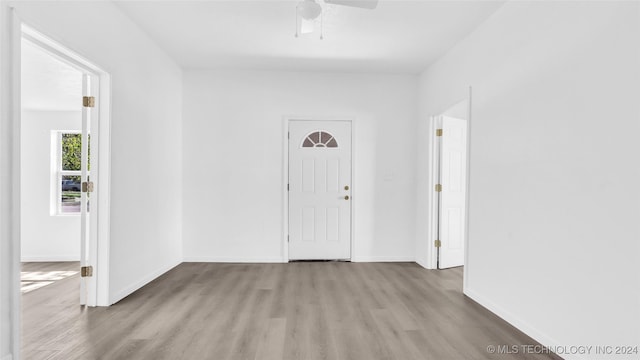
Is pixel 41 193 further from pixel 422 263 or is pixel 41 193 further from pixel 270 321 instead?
pixel 422 263

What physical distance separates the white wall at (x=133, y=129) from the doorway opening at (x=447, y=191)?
3.41 meters

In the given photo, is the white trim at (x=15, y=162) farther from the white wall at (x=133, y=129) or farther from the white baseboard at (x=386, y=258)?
the white baseboard at (x=386, y=258)

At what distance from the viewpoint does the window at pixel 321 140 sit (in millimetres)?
5102

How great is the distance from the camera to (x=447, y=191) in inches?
185

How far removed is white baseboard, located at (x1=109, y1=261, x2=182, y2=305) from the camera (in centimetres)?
326

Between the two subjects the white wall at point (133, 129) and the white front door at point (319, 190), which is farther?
the white front door at point (319, 190)

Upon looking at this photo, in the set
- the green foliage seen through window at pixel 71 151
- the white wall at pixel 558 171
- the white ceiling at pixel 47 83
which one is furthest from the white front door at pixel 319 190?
the green foliage seen through window at pixel 71 151

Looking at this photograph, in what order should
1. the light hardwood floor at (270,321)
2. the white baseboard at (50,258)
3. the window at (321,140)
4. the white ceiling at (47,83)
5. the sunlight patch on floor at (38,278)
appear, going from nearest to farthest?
the light hardwood floor at (270,321) → the white ceiling at (47,83) → the sunlight patch on floor at (38,278) → the window at (321,140) → the white baseboard at (50,258)

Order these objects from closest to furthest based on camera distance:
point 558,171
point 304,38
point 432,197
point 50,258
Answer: point 558,171 < point 304,38 < point 432,197 < point 50,258

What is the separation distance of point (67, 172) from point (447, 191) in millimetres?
5824

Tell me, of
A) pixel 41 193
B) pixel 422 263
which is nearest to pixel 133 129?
pixel 41 193

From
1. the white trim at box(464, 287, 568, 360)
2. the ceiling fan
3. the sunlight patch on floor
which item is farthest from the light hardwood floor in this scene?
the ceiling fan

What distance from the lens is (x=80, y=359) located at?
2.24 meters

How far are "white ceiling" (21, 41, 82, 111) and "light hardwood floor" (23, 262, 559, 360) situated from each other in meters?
2.38
